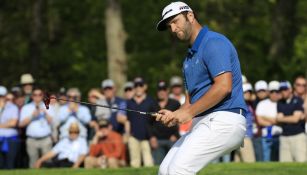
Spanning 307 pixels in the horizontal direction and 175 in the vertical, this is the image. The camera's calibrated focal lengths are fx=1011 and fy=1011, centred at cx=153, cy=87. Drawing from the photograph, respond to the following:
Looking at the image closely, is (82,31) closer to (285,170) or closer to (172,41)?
(172,41)

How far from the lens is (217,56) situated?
9383 mm

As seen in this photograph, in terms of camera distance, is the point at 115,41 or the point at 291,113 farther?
the point at 115,41

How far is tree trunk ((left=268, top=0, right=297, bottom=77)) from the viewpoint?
3662cm

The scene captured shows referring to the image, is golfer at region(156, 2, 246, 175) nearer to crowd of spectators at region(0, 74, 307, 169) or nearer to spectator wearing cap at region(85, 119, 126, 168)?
crowd of spectators at region(0, 74, 307, 169)

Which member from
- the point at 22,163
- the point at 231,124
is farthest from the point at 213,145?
the point at 22,163

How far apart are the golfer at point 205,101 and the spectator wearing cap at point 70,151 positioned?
9.29 m

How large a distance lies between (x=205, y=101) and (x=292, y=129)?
9243 millimetres

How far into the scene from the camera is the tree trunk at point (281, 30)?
3662cm

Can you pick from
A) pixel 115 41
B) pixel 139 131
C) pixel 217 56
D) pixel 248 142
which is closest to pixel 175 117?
pixel 217 56

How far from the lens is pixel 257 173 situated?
15055 millimetres

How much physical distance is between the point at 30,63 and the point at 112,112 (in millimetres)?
19294

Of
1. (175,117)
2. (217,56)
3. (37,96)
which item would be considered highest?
(37,96)

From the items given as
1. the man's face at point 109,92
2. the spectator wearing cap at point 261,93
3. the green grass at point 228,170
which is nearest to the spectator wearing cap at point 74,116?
the man's face at point 109,92

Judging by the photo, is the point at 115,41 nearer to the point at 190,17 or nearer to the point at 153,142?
the point at 153,142
